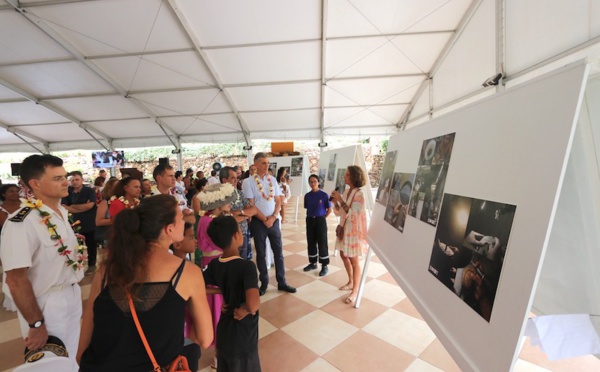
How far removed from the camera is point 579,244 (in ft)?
2.94

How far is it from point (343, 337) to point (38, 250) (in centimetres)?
229

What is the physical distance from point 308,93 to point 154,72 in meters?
5.62

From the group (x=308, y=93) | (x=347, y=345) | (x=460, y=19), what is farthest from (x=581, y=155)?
(x=308, y=93)

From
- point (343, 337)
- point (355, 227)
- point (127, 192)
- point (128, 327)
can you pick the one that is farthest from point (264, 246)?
point (128, 327)

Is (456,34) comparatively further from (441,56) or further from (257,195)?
(257,195)

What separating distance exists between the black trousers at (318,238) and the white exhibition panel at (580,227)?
9.53ft

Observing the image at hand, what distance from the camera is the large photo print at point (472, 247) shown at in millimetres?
862

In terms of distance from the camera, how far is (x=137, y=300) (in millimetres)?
970

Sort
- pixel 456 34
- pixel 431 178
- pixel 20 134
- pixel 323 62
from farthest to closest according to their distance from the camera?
pixel 20 134, pixel 323 62, pixel 456 34, pixel 431 178

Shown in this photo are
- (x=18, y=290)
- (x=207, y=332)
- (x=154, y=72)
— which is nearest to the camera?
(x=207, y=332)

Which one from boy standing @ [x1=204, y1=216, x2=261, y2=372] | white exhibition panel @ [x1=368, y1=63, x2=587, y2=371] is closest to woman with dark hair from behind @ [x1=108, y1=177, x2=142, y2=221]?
boy standing @ [x1=204, y1=216, x2=261, y2=372]

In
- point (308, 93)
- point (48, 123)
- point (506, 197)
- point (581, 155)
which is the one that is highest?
point (308, 93)

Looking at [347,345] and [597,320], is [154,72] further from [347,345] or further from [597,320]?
[597,320]

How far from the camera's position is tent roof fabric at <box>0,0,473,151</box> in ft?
22.7
